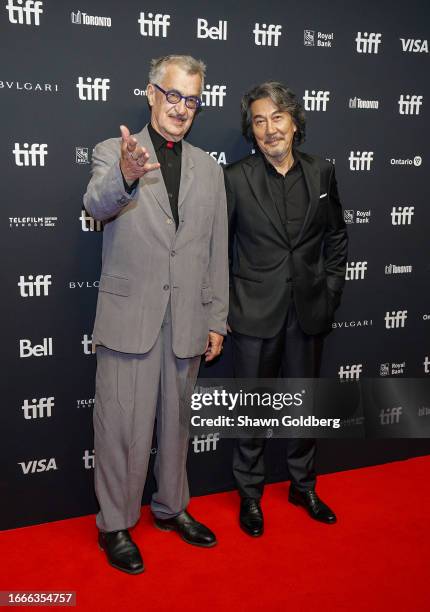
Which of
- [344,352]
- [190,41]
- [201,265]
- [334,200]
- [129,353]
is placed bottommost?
[344,352]

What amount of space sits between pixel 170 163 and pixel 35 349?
1031 millimetres

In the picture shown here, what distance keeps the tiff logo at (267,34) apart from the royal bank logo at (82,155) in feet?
3.18

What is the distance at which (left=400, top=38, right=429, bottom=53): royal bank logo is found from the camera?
343cm

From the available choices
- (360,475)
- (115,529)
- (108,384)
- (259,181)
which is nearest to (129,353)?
(108,384)

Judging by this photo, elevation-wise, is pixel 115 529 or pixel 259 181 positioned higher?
pixel 259 181

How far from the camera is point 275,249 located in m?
2.90

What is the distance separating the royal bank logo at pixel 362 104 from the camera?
3.35m

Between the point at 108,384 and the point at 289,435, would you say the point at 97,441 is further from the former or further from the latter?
Answer: the point at 289,435

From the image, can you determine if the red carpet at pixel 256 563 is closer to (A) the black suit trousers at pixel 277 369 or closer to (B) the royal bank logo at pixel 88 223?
(A) the black suit trousers at pixel 277 369

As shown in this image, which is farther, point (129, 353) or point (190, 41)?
point (190, 41)

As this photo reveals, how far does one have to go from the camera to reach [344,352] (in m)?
3.63

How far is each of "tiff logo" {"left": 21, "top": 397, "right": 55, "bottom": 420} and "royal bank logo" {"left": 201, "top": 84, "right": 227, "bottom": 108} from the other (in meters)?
1.55

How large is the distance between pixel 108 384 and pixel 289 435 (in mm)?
1016

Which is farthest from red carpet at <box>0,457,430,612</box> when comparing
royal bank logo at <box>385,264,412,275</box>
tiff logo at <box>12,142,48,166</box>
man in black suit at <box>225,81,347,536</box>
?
tiff logo at <box>12,142,48,166</box>
